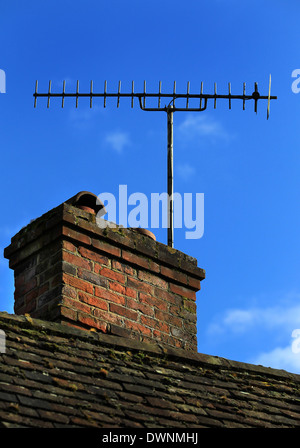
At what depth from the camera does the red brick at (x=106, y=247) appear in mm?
6918

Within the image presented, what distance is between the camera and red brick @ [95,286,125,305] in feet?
22.1

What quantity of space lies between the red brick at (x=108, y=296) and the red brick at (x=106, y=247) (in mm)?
370

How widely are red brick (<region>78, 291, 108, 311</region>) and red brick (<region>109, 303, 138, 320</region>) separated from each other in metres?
0.07

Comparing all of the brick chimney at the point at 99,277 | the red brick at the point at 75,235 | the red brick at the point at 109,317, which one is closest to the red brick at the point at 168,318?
the brick chimney at the point at 99,277

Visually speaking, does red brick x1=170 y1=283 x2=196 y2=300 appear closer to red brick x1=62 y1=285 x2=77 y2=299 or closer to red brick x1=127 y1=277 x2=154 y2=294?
red brick x1=127 y1=277 x2=154 y2=294

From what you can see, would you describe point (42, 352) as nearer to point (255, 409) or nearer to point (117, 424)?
point (117, 424)

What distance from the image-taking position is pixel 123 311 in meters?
6.84

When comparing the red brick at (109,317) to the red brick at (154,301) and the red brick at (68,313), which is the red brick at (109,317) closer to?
the red brick at (68,313)

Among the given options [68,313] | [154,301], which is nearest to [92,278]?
[68,313]

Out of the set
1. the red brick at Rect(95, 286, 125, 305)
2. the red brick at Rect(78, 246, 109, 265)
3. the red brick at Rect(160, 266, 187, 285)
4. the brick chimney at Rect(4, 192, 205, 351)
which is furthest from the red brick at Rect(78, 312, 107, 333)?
the red brick at Rect(160, 266, 187, 285)

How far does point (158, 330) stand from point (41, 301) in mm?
1116

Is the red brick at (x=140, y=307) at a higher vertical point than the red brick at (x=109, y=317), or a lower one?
higher

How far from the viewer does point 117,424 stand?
16.4 ft
